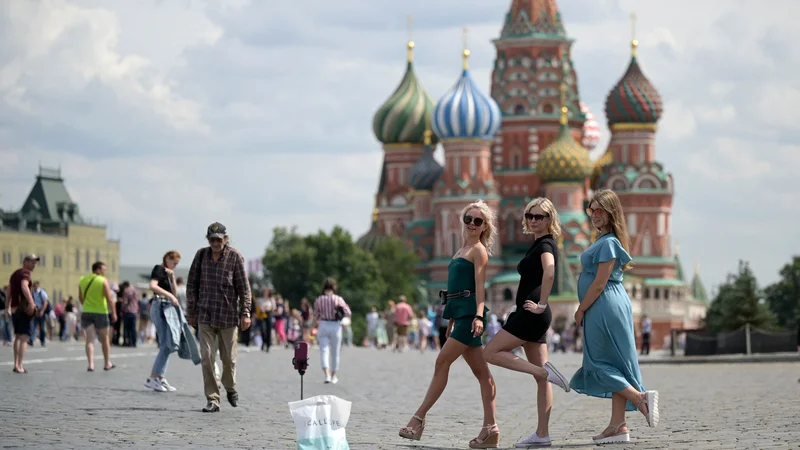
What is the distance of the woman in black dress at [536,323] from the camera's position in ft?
43.6

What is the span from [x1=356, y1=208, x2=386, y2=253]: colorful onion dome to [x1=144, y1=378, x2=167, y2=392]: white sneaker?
90.6 m

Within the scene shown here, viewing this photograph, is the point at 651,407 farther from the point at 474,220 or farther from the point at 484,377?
the point at 474,220

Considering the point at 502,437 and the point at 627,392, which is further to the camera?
the point at 502,437

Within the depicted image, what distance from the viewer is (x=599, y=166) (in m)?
106

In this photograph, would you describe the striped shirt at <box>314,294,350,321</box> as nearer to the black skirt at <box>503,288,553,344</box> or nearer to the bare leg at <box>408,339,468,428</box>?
the bare leg at <box>408,339,468,428</box>

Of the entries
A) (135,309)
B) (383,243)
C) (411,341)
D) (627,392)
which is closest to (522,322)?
(627,392)

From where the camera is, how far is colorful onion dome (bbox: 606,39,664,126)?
340 feet

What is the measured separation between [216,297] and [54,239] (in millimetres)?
108042

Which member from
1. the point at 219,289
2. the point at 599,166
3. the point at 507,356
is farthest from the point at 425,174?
the point at 507,356

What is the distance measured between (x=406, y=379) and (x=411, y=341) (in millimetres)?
31188

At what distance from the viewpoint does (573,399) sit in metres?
20.8

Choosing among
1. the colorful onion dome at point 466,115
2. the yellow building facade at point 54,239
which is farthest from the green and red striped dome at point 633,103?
the yellow building facade at point 54,239

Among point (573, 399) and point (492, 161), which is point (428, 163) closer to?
point (492, 161)

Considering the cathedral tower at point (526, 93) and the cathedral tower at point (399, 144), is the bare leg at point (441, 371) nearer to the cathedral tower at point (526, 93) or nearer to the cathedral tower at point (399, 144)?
the cathedral tower at point (526, 93)
